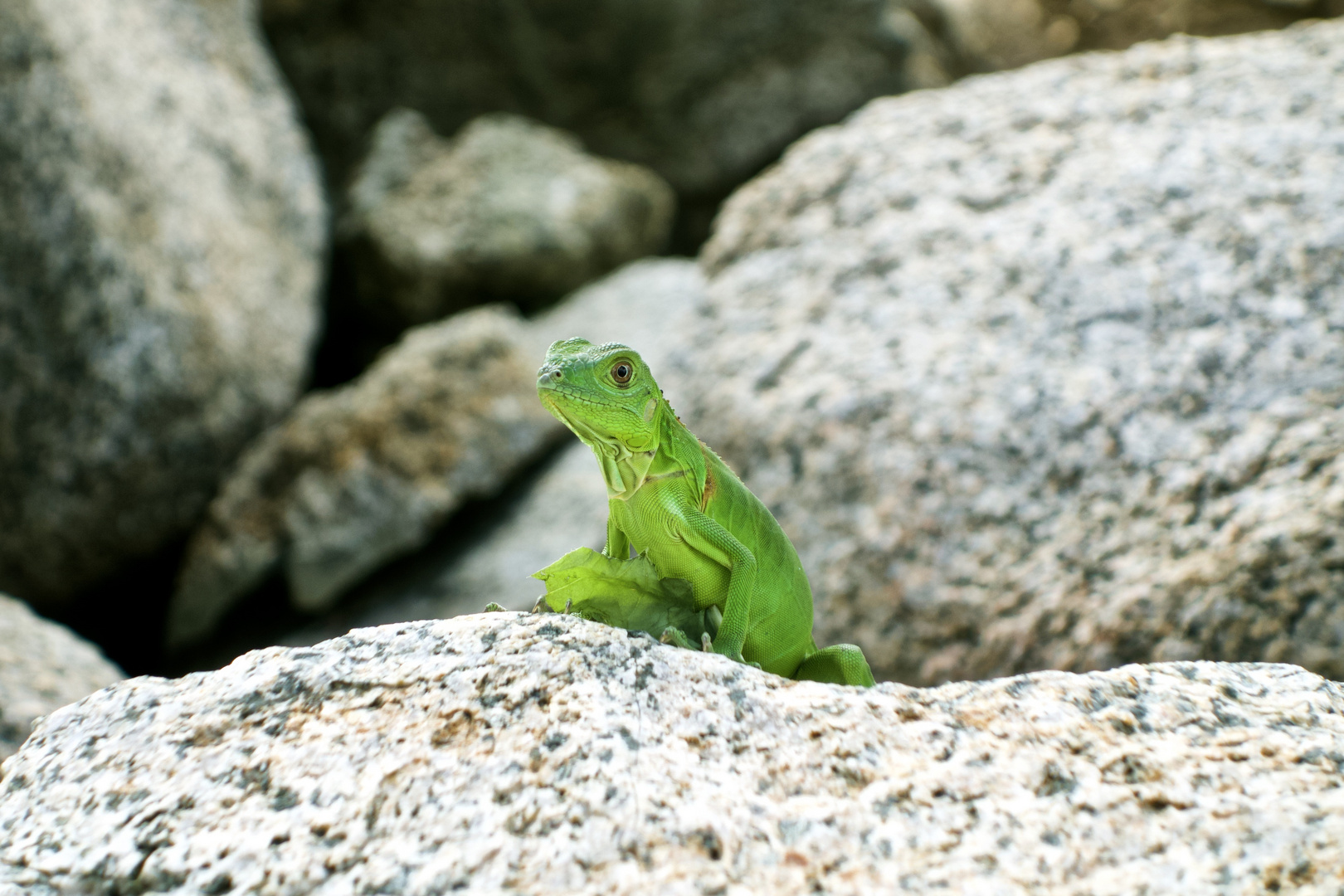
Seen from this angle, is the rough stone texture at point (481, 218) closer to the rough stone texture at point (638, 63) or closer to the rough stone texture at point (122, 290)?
the rough stone texture at point (638, 63)

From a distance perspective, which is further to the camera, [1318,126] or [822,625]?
[1318,126]

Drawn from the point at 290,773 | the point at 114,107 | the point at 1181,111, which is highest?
the point at 114,107

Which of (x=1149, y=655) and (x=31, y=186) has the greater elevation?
(x=31, y=186)

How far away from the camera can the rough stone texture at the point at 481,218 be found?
8.19m

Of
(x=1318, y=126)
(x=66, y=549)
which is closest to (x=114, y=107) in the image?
(x=66, y=549)

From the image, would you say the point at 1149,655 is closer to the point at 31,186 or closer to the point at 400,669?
the point at 400,669

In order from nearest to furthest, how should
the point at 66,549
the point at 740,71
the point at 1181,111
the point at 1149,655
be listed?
the point at 1149,655 → the point at 1181,111 → the point at 66,549 → the point at 740,71

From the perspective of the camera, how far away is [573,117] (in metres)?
9.57

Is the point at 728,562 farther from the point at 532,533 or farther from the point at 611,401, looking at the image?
the point at 532,533

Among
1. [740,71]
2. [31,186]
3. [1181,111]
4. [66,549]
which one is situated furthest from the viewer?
[740,71]

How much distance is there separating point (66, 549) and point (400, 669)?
18.4ft

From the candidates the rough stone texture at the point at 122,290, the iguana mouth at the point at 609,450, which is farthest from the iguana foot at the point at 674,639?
the rough stone texture at the point at 122,290

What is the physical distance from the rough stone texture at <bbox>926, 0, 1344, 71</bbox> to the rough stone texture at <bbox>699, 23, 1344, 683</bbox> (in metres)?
4.30

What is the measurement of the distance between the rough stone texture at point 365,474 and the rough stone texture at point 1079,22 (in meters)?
5.69
